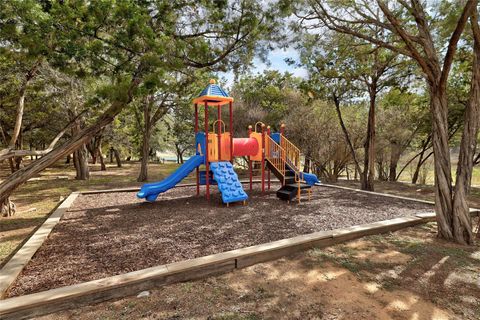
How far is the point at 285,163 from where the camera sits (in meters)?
8.85

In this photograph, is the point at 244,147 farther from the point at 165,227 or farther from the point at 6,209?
the point at 6,209

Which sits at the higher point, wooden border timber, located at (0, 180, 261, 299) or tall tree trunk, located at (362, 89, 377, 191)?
tall tree trunk, located at (362, 89, 377, 191)

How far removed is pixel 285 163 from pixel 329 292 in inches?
235

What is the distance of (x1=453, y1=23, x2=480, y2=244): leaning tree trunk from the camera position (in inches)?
185

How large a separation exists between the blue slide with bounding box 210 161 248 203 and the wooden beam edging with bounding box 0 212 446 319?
328 centimetres

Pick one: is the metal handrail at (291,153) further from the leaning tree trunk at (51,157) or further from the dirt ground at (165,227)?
the leaning tree trunk at (51,157)

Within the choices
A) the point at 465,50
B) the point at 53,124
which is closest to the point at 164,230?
the point at 465,50

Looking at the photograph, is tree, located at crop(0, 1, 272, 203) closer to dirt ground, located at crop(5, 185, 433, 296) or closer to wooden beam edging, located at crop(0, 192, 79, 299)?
wooden beam edging, located at crop(0, 192, 79, 299)

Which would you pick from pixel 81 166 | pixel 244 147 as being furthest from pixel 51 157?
pixel 81 166

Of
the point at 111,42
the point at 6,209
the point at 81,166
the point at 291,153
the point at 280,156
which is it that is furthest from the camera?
the point at 81,166

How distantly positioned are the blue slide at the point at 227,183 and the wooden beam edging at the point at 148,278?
3278 mm

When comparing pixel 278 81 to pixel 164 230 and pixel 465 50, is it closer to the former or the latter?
pixel 465 50

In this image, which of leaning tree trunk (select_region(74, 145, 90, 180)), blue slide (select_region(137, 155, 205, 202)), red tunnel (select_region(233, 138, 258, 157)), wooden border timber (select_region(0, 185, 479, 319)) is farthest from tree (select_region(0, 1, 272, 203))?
leaning tree trunk (select_region(74, 145, 90, 180))

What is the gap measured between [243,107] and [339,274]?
51.1 ft
